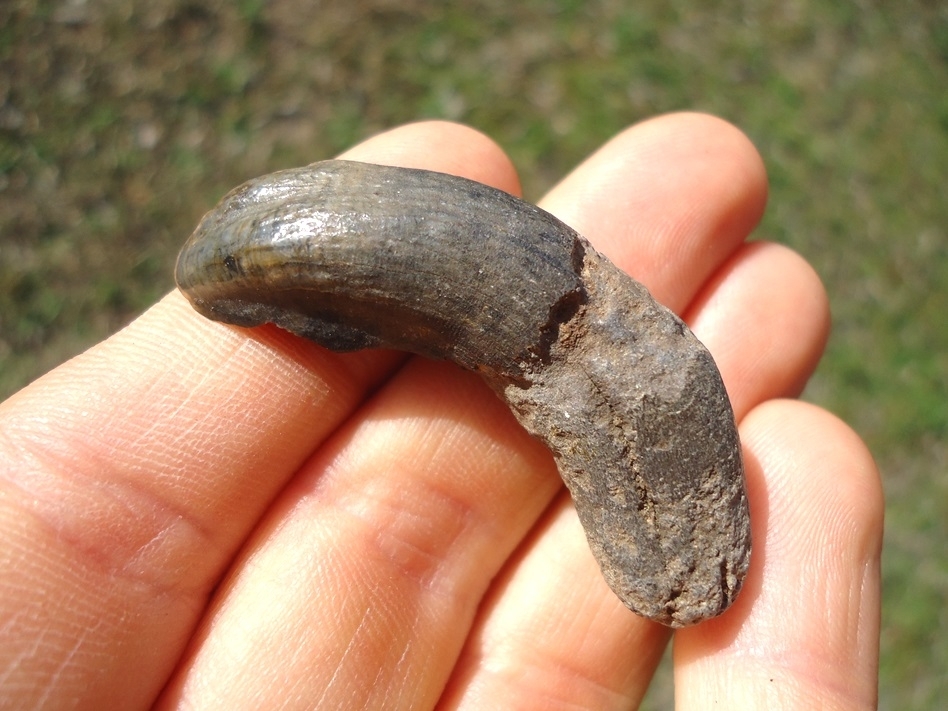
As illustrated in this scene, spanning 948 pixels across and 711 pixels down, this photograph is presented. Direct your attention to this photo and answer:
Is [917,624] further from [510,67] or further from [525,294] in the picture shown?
[510,67]

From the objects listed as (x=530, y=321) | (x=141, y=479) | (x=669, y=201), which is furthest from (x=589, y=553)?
(x=141, y=479)

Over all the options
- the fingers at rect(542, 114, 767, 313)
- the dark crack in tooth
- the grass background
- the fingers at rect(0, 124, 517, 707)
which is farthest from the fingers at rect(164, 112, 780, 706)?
the grass background

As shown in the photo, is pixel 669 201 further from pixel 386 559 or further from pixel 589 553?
pixel 386 559

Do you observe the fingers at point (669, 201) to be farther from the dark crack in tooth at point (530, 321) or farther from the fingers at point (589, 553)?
the dark crack in tooth at point (530, 321)

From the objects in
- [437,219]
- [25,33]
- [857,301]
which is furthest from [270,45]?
[857,301]

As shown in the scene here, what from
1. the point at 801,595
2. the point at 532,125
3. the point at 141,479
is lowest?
the point at 801,595

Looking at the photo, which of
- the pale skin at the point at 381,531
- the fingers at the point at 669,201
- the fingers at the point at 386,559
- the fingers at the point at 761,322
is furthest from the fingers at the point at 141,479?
the fingers at the point at 761,322
